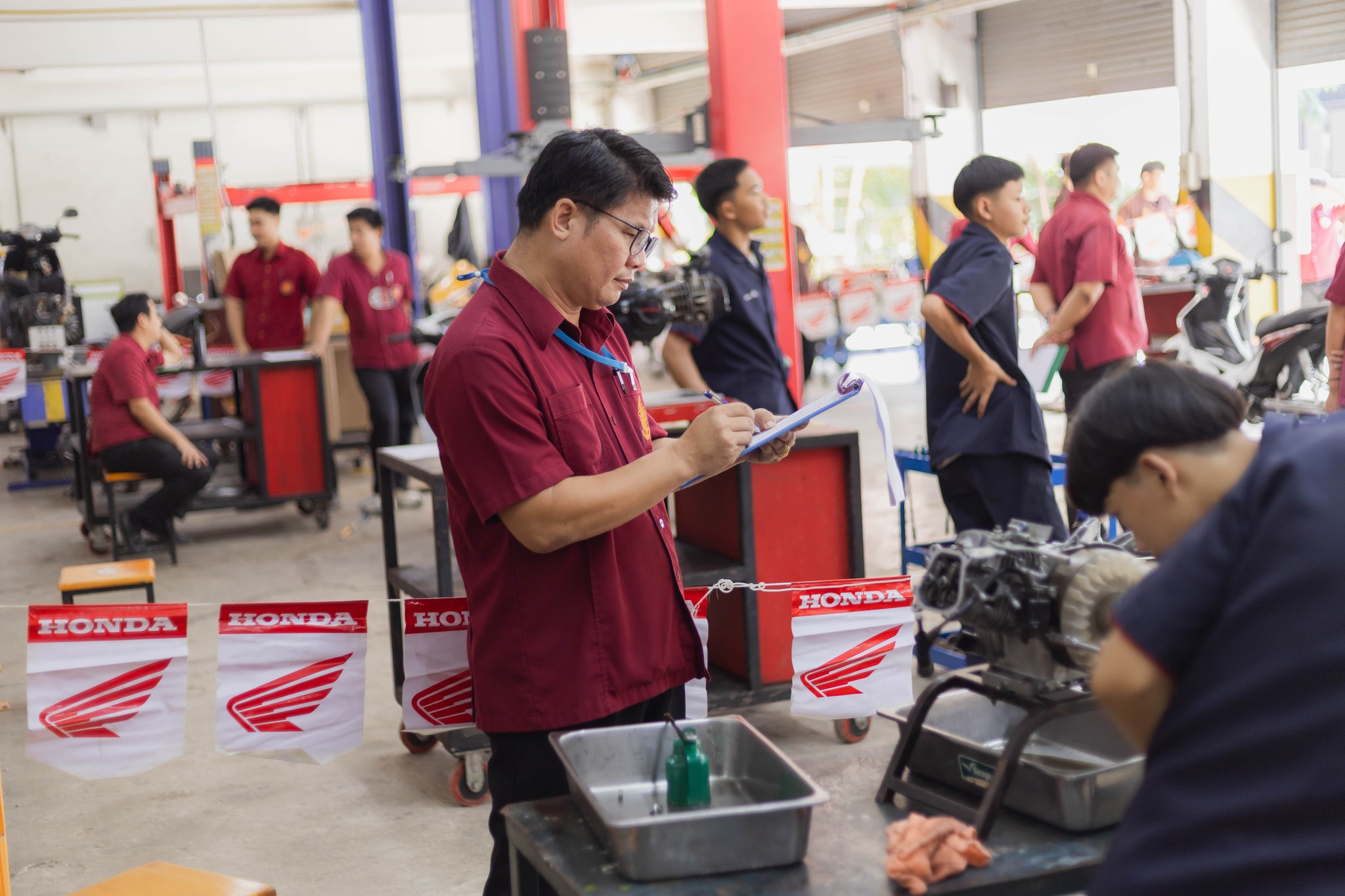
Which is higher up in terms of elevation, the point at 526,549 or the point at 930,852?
the point at 526,549

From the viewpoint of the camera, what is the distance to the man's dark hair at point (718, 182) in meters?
4.12

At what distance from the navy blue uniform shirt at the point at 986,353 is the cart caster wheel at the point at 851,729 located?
0.79m

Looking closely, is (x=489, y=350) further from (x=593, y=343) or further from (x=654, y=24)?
(x=654, y=24)

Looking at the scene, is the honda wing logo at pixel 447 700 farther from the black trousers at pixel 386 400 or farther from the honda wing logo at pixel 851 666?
the black trousers at pixel 386 400

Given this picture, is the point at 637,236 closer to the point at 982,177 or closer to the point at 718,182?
the point at 982,177

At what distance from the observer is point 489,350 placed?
176 centimetres

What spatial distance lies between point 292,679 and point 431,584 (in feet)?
3.33

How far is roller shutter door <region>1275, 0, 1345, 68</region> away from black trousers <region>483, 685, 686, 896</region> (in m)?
9.56

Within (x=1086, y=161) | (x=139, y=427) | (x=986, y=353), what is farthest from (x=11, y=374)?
(x=986, y=353)

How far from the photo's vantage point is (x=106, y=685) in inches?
104

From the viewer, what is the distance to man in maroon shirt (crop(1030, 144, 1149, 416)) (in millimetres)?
4750

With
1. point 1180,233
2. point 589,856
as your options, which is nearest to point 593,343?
point 589,856

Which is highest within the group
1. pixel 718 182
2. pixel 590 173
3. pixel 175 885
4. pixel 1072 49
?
pixel 1072 49

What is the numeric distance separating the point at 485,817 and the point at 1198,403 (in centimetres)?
261
